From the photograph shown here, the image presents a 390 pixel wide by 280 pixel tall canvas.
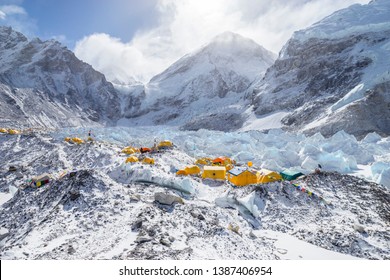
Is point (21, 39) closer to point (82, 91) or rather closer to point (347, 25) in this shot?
point (82, 91)

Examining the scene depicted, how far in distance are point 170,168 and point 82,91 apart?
168 metres

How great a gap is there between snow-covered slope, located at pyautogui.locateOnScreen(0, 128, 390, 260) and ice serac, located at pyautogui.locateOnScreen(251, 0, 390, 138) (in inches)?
2334

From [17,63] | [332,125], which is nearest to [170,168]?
[332,125]

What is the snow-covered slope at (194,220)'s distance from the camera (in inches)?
507

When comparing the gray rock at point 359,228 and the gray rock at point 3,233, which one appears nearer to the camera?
the gray rock at point 3,233

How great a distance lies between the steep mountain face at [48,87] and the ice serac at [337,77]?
312 feet

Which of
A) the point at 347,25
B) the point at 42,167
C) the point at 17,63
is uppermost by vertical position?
the point at 17,63

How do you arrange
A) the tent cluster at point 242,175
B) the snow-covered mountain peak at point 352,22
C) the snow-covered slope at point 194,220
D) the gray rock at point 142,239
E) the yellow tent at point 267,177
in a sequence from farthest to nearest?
the snow-covered mountain peak at point 352,22, the tent cluster at point 242,175, the yellow tent at point 267,177, the snow-covered slope at point 194,220, the gray rock at point 142,239

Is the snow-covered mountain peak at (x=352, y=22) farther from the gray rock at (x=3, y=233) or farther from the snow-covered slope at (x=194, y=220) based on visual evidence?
the gray rock at (x=3, y=233)

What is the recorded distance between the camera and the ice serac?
76.3m

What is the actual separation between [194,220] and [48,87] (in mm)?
168419

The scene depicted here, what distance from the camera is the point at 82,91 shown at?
18188 centimetres

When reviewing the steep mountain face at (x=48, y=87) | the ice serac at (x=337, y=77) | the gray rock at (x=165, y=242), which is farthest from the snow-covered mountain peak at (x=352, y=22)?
the gray rock at (x=165, y=242)

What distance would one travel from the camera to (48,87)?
159000 millimetres
